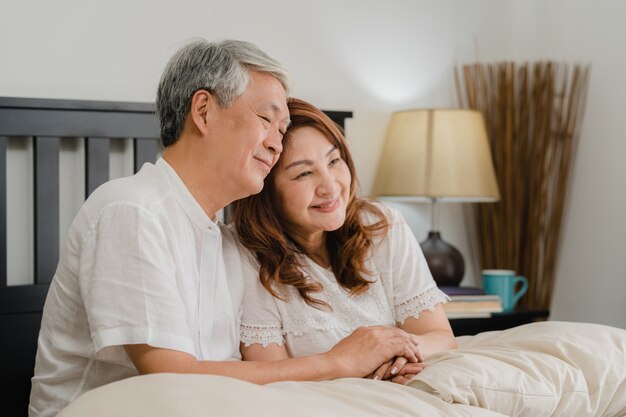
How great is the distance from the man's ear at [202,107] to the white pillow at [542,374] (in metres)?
0.60

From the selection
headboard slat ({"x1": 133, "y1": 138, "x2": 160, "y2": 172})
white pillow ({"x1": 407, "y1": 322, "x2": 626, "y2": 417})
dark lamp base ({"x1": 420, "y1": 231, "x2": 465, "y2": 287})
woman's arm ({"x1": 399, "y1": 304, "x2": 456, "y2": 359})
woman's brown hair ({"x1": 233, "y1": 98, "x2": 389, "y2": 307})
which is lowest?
dark lamp base ({"x1": 420, "y1": 231, "x2": 465, "y2": 287})

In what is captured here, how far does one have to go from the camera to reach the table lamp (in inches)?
104

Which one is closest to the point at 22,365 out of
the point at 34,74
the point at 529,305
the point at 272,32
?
the point at 34,74

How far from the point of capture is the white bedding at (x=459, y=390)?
3.20 feet

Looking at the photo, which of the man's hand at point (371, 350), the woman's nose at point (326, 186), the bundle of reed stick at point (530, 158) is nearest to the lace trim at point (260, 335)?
the man's hand at point (371, 350)

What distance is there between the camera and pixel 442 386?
1248 mm

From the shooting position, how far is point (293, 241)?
1.81m

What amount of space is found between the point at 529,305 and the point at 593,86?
0.83m

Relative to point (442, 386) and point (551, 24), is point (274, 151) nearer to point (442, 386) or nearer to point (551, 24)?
point (442, 386)

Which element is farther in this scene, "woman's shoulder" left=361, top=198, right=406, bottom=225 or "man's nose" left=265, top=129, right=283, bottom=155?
"woman's shoulder" left=361, top=198, right=406, bottom=225

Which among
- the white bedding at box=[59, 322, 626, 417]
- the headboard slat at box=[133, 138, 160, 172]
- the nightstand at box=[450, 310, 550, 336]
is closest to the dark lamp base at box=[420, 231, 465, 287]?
the nightstand at box=[450, 310, 550, 336]

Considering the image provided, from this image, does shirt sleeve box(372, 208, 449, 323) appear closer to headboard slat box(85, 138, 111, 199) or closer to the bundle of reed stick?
headboard slat box(85, 138, 111, 199)

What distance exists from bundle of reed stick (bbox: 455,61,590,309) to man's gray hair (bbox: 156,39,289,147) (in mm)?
1607

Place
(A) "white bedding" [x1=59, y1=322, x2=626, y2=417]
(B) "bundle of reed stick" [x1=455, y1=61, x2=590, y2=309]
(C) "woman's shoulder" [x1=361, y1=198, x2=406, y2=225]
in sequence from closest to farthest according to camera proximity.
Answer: (A) "white bedding" [x1=59, y1=322, x2=626, y2=417] < (C) "woman's shoulder" [x1=361, y1=198, x2=406, y2=225] < (B) "bundle of reed stick" [x1=455, y1=61, x2=590, y2=309]
